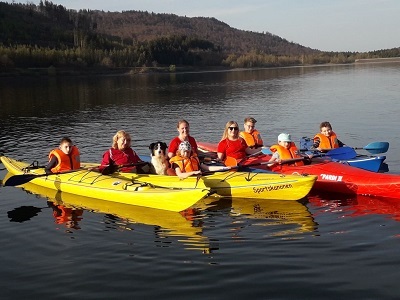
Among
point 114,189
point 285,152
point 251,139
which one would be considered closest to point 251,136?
point 251,139

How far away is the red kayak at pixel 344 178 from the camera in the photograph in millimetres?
10523

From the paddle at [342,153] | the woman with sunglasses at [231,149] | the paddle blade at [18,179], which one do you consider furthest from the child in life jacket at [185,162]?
the paddle at [342,153]

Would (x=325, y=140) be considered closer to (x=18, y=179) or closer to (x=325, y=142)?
(x=325, y=142)

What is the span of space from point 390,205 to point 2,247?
25.4 ft

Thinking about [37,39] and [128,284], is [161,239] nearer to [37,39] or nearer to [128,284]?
[128,284]

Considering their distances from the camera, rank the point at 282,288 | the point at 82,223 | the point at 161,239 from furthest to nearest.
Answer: the point at 82,223, the point at 161,239, the point at 282,288

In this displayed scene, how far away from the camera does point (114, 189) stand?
1095cm

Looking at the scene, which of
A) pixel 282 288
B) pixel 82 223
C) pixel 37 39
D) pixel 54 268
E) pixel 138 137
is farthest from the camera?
pixel 37 39

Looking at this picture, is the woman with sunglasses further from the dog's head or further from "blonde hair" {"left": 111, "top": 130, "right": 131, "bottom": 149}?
"blonde hair" {"left": 111, "top": 130, "right": 131, "bottom": 149}

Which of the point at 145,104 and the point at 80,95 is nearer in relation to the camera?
the point at 145,104

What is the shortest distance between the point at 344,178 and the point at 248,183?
→ 7.74 feet

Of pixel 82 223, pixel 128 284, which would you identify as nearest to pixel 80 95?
pixel 82 223

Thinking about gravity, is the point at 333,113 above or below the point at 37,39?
below

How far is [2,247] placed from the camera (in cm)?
859
